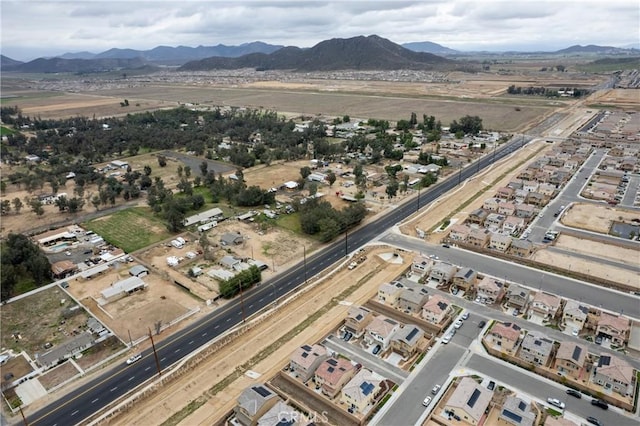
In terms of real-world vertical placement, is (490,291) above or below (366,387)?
above

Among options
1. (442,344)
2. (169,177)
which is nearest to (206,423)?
(442,344)

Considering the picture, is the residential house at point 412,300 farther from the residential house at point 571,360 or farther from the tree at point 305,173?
the tree at point 305,173

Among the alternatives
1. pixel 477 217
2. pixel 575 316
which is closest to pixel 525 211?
pixel 477 217

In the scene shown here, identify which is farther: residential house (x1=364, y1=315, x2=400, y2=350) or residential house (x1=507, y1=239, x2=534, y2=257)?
residential house (x1=507, y1=239, x2=534, y2=257)

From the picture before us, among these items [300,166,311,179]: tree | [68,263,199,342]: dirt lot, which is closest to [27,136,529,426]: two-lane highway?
[68,263,199,342]: dirt lot

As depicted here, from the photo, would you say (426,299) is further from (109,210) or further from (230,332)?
(109,210)

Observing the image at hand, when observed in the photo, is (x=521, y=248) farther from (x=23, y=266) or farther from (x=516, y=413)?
(x=23, y=266)

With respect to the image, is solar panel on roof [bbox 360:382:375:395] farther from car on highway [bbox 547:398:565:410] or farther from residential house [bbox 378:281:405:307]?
car on highway [bbox 547:398:565:410]
